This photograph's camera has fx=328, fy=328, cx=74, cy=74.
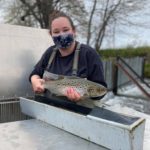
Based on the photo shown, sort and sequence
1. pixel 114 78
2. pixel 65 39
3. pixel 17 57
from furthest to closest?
pixel 114 78
pixel 17 57
pixel 65 39

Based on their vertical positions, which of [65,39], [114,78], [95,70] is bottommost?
[114,78]

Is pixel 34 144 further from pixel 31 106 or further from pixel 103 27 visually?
pixel 103 27

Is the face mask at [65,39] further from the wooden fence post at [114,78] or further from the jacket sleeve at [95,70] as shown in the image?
the wooden fence post at [114,78]

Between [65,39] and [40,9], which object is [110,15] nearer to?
[40,9]

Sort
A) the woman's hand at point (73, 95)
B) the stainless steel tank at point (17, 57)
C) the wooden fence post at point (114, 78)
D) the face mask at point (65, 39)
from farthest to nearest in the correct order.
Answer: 1. the wooden fence post at point (114, 78)
2. the stainless steel tank at point (17, 57)
3. the face mask at point (65, 39)
4. the woman's hand at point (73, 95)

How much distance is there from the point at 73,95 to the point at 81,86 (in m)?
0.05

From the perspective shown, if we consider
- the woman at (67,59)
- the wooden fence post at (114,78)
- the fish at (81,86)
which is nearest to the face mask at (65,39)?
the woman at (67,59)

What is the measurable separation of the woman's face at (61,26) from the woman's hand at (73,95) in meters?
0.41

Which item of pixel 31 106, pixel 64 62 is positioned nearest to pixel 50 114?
pixel 31 106

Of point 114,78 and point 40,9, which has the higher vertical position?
point 40,9

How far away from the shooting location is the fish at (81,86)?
1317 millimetres

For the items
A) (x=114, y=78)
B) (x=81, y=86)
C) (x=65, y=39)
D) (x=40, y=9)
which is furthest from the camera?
(x=40, y=9)

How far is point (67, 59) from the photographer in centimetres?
165

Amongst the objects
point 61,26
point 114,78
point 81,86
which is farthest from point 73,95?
point 114,78
